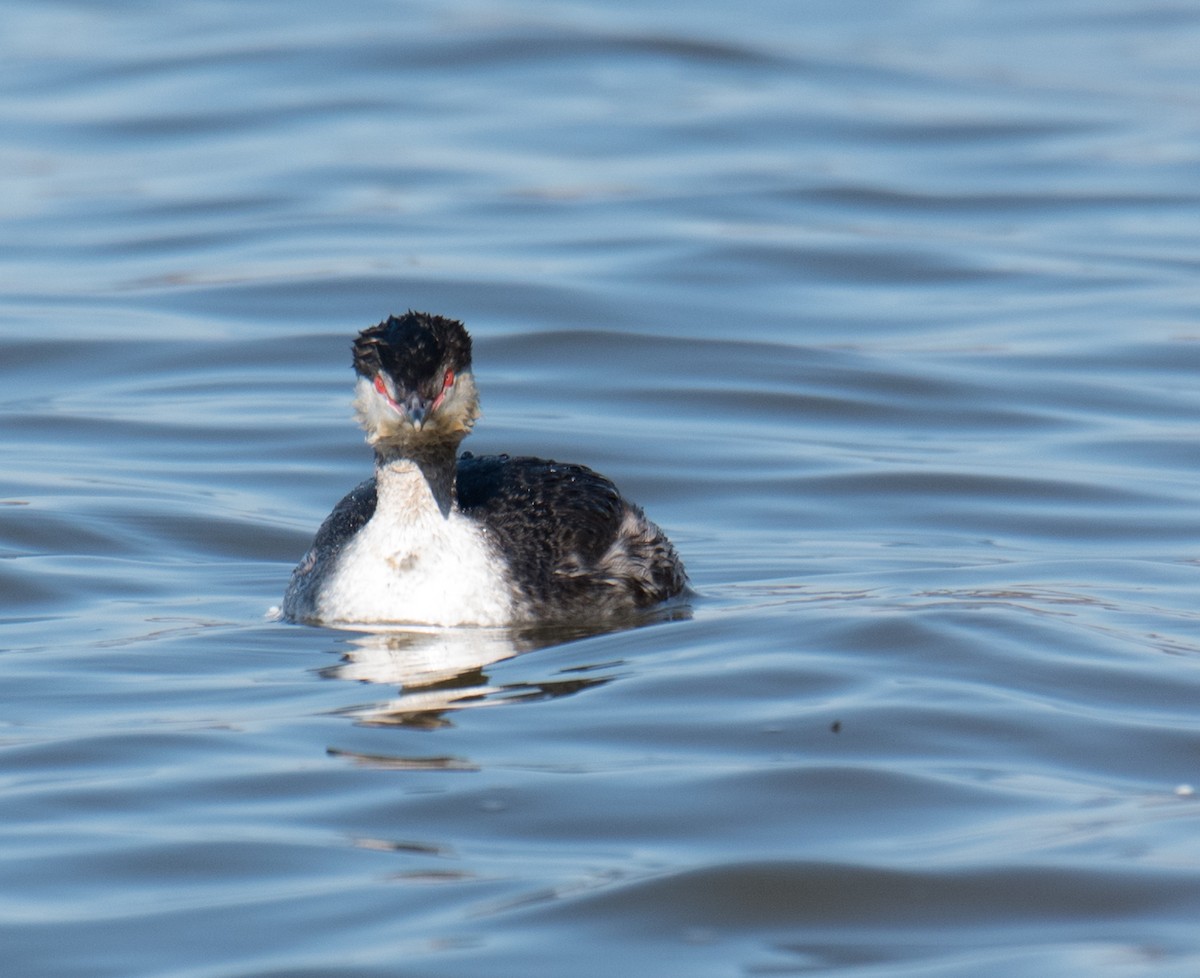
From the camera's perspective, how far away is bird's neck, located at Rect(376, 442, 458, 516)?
10.9m

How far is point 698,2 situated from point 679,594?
25458mm

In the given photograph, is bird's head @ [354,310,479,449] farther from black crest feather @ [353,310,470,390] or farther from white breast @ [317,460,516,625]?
white breast @ [317,460,516,625]

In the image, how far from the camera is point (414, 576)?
35.6ft

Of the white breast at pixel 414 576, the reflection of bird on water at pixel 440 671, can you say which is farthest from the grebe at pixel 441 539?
the reflection of bird on water at pixel 440 671

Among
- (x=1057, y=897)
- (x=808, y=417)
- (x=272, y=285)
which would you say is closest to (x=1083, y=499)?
(x=808, y=417)

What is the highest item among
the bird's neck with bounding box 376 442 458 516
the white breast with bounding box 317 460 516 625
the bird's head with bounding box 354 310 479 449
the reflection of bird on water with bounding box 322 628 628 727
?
the bird's head with bounding box 354 310 479 449

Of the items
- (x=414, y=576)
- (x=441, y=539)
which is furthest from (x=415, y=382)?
(x=414, y=576)

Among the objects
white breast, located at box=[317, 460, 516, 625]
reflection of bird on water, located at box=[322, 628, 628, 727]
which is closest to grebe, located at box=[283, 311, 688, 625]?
white breast, located at box=[317, 460, 516, 625]

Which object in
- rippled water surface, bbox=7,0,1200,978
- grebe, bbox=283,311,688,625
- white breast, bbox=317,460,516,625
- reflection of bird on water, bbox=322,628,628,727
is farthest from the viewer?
white breast, bbox=317,460,516,625

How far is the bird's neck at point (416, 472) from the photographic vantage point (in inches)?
427

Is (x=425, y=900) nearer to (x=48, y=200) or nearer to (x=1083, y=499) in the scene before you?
(x=1083, y=499)

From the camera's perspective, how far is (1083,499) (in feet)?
45.6

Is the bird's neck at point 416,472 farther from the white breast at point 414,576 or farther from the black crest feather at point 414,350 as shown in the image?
the black crest feather at point 414,350

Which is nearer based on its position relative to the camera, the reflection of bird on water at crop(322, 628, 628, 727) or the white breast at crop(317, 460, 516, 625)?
the reflection of bird on water at crop(322, 628, 628, 727)
